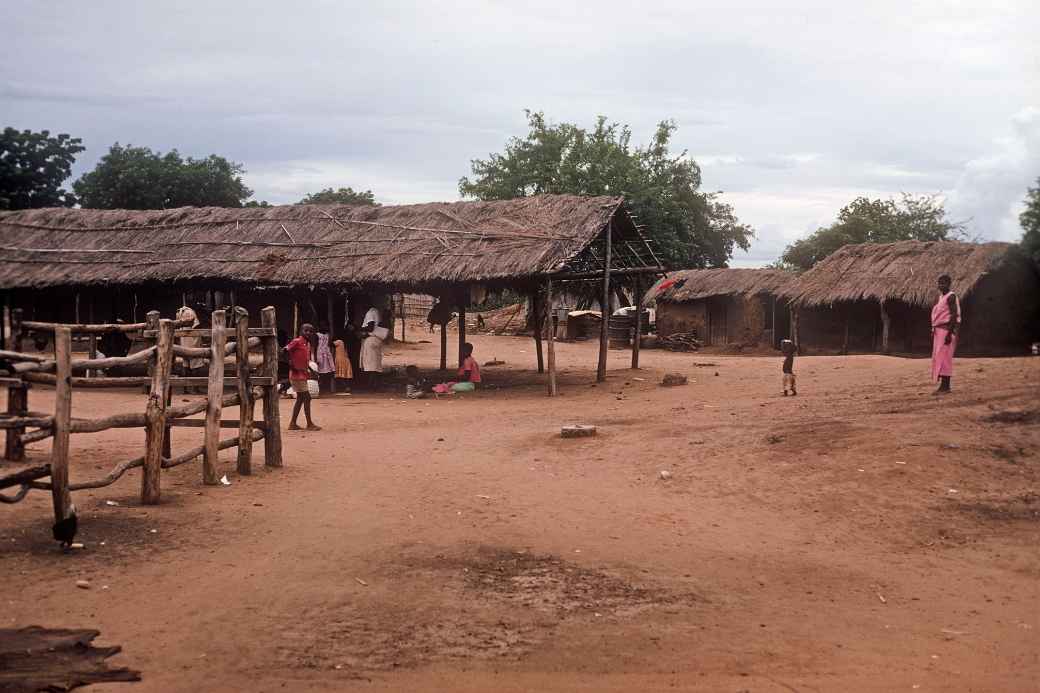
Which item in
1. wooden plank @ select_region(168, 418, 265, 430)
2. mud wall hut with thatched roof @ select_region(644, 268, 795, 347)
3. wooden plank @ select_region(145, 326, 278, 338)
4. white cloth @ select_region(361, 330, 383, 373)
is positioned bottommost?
wooden plank @ select_region(168, 418, 265, 430)

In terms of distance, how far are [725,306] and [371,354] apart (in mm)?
16623

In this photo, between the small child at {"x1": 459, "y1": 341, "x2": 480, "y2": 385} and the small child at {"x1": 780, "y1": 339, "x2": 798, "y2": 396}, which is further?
the small child at {"x1": 459, "y1": 341, "x2": 480, "y2": 385}

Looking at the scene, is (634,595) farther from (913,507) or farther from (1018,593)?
(913,507)

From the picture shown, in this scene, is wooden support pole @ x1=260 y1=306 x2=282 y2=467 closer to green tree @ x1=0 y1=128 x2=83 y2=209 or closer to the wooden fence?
the wooden fence

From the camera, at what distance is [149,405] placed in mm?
7637

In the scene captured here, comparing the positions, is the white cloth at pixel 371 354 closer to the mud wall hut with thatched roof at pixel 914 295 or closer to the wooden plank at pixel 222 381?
the wooden plank at pixel 222 381

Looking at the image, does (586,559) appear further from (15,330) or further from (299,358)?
(15,330)

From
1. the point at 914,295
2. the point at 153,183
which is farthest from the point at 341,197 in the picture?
the point at 914,295

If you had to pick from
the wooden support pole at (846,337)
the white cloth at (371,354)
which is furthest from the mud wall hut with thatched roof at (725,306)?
the white cloth at (371,354)

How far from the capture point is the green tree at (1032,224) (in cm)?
1017

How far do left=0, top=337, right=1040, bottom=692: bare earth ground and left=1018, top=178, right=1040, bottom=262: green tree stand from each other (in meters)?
1.80

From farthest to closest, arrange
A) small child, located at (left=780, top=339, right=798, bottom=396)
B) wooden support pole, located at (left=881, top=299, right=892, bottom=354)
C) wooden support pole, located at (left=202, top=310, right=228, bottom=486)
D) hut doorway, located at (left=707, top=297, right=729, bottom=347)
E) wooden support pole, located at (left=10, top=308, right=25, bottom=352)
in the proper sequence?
hut doorway, located at (left=707, top=297, right=729, bottom=347) < wooden support pole, located at (left=881, top=299, right=892, bottom=354) < wooden support pole, located at (left=10, top=308, right=25, bottom=352) < small child, located at (left=780, top=339, right=798, bottom=396) < wooden support pole, located at (left=202, top=310, right=228, bottom=486)

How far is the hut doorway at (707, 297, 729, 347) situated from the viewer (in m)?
32.2

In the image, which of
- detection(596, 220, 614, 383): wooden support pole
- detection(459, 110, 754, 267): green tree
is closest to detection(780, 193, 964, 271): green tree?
detection(459, 110, 754, 267): green tree
